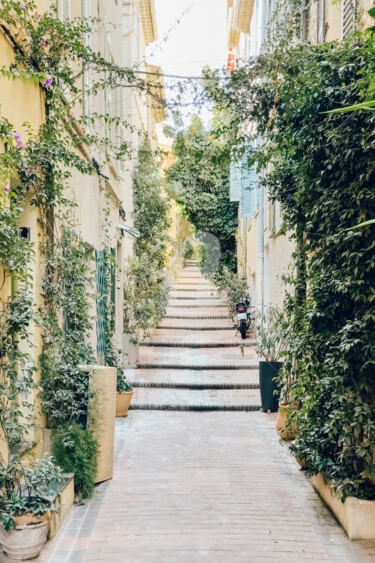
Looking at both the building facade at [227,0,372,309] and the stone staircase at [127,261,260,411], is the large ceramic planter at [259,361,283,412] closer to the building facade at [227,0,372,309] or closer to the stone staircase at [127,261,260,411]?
the stone staircase at [127,261,260,411]

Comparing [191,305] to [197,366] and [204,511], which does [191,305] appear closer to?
[197,366]

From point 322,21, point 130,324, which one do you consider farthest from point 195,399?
point 322,21

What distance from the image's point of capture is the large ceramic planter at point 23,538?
3982 mm

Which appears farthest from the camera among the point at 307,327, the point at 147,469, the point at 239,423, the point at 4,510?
the point at 239,423

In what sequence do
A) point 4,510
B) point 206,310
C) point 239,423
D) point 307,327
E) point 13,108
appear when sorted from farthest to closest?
Answer: point 206,310 → point 239,423 → point 307,327 → point 13,108 → point 4,510

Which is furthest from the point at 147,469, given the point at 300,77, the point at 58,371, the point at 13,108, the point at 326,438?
the point at 300,77

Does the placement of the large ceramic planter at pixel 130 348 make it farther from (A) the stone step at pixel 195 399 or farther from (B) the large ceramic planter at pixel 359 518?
(B) the large ceramic planter at pixel 359 518

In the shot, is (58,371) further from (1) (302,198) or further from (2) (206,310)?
(2) (206,310)

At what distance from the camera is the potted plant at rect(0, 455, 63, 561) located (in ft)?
13.1

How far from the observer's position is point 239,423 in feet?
27.6

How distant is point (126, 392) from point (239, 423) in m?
1.80

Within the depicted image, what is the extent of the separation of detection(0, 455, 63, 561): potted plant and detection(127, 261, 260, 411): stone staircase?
5.04m

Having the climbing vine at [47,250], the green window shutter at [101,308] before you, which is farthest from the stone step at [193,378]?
the climbing vine at [47,250]

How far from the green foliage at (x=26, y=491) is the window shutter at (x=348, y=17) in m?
5.24
